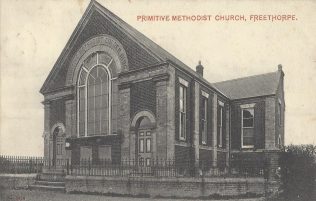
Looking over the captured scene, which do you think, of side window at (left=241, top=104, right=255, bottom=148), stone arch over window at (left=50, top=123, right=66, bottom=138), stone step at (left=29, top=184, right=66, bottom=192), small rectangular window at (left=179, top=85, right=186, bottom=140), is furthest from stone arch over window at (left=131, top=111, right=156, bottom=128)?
side window at (left=241, top=104, right=255, bottom=148)

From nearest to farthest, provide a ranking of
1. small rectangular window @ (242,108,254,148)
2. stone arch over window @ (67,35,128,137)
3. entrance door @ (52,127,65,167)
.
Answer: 1. stone arch over window @ (67,35,128,137)
2. entrance door @ (52,127,65,167)
3. small rectangular window @ (242,108,254,148)

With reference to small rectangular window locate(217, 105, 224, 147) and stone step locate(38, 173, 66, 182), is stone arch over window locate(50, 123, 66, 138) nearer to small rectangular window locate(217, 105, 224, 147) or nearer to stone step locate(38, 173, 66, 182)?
stone step locate(38, 173, 66, 182)

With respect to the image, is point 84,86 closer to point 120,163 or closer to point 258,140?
point 120,163

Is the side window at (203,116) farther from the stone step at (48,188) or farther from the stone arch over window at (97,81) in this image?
the stone step at (48,188)

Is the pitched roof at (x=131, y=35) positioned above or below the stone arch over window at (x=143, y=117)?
above

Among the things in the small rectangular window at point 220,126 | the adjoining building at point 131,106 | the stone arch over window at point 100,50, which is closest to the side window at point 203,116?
the adjoining building at point 131,106

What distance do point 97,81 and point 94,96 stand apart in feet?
2.65

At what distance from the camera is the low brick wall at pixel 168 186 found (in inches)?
562

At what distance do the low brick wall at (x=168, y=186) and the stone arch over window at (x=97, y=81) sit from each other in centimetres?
384

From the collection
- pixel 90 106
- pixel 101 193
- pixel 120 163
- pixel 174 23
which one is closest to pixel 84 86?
pixel 90 106

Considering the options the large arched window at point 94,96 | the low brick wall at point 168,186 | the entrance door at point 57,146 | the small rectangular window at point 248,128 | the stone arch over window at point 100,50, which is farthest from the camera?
the small rectangular window at point 248,128

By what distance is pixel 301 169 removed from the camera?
505 inches

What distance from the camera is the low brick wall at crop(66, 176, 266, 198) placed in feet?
46.9

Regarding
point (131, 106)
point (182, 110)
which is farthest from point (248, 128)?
point (131, 106)
